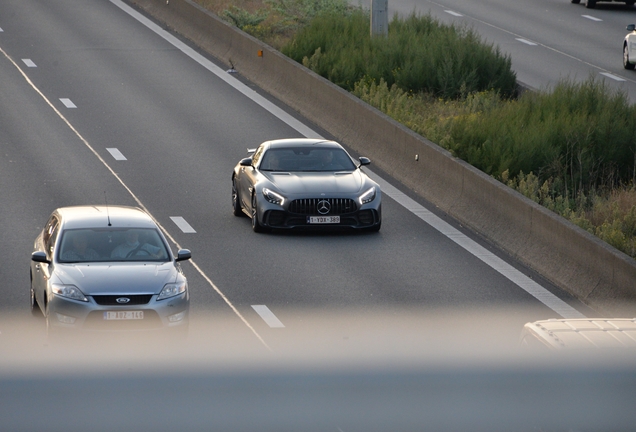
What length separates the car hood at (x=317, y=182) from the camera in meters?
17.1

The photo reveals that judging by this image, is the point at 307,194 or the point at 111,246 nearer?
the point at 111,246

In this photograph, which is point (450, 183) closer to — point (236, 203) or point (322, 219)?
point (322, 219)

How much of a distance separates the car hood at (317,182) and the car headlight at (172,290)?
6.22 m

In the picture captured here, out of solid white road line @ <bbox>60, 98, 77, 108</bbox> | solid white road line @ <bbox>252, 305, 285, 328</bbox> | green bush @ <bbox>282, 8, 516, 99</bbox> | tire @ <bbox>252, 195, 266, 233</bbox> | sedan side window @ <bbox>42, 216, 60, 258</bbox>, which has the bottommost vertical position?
solid white road line @ <bbox>60, 98, 77, 108</bbox>

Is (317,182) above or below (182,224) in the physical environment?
above

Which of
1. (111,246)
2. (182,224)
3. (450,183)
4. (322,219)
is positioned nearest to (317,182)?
(322,219)

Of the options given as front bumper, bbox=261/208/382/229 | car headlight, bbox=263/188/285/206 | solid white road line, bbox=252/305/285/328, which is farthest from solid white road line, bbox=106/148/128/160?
solid white road line, bbox=252/305/285/328

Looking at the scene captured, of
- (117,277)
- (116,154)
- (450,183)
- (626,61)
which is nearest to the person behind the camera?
(117,277)

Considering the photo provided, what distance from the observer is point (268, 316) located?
492 inches

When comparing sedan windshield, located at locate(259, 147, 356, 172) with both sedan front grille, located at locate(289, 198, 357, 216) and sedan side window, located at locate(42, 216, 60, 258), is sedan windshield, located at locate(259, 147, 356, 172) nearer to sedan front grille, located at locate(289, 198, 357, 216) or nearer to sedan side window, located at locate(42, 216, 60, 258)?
sedan front grille, located at locate(289, 198, 357, 216)

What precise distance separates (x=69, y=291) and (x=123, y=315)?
0.57 metres

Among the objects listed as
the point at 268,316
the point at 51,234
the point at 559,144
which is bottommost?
the point at 559,144

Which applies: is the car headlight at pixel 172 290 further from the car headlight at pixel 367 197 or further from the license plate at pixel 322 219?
the car headlight at pixel 367 197

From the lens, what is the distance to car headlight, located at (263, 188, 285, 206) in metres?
17.0
